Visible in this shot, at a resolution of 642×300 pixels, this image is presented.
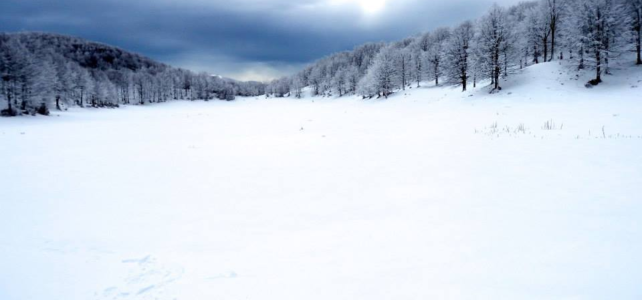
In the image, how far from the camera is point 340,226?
20.5 feet

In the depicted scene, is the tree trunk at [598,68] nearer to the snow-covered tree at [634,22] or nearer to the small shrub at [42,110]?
the snow-covered tree at [634,22]

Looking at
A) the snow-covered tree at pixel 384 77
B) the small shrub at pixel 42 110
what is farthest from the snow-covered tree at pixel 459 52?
the small shrub at pixel 42 110

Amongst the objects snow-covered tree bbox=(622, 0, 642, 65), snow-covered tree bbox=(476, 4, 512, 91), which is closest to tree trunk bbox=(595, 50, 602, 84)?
snow-covered tree bbox=(622, 0, 642, 65)

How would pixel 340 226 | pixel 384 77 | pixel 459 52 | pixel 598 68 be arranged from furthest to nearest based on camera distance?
1. pixel 384 77
2. pixel 459 52
3. pixel 598 68
4. pixel 340 226

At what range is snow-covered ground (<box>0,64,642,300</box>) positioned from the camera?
4254 millimetres

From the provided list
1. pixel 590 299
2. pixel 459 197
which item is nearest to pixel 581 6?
pixel 459 197

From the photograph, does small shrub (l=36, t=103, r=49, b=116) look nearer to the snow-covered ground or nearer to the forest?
the forest

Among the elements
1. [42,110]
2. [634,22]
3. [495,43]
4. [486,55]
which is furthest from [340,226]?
[42,110]

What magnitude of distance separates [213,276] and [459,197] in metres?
5.87

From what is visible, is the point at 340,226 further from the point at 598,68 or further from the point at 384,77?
the point at 384,77

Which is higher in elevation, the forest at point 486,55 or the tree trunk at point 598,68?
the forest at point 486,55

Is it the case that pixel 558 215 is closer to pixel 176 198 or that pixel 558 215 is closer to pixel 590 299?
pixel 590 299

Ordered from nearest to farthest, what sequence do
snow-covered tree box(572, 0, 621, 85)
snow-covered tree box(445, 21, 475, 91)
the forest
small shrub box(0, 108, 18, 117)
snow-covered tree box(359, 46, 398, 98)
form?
1. snow-covered tree box(572, 0, 621, 85)
2. the forest
3. small shrub box(0, 108, 18, 117)
4. snow-covered tree box(445, 21, 475, 91)
5. snow-covered tree box(359, 46, 398, 98)

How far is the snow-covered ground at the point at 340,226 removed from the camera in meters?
4.25
